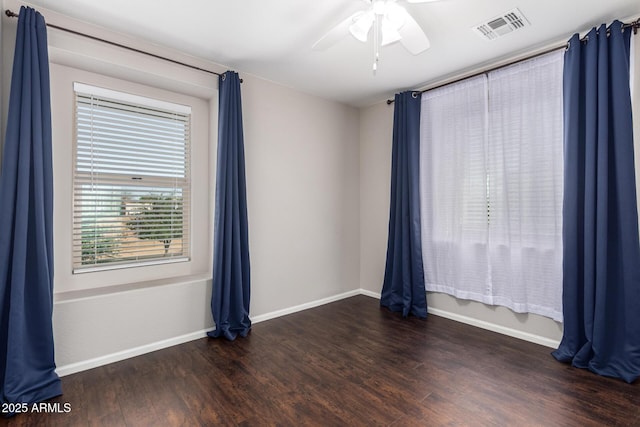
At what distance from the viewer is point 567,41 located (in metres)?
2.61

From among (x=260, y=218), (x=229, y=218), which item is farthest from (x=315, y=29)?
(x=260, y=218)

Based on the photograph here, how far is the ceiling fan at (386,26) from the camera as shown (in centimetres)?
189

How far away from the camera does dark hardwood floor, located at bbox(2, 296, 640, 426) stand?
186 centimetres

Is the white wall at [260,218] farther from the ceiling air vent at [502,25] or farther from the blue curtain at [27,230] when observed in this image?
the ceiling air vent at [502,25]

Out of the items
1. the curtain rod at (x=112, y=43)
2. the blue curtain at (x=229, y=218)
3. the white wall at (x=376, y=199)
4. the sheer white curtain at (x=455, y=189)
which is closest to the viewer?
the curtain rod at (x=112, y=43)

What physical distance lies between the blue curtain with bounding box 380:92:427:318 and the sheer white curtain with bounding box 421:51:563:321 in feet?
0.33

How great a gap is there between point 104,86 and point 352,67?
2219 millimetres

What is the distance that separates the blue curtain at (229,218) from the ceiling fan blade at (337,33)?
113cm

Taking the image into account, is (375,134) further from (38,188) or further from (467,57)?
(38,188)

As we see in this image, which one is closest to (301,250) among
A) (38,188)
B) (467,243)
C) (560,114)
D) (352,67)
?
(467,243)

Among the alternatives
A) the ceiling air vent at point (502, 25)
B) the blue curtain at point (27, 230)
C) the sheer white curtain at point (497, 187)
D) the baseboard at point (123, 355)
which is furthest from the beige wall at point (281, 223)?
the ceiling air vent at point (502, 25)

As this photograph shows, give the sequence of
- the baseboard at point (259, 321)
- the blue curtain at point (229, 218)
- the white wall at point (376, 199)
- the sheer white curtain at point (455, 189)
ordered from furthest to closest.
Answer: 1. the white wall at point (376, 199)
2. the sheer white curtain at point (455, 189)
3. the blue curtain at point (229, 218)
4. the baseboard at point (259, 321)

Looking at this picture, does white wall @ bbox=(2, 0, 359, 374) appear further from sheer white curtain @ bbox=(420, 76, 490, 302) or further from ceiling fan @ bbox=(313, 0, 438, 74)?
ceiling fan @ bbox=(313, 0, 438, 74)

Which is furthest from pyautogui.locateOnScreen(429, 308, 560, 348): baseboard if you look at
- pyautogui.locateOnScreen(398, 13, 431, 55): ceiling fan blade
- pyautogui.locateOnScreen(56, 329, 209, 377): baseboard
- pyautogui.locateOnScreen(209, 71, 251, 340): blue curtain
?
pyautogui.locateOnScreen(398, 13, 431, 55): ceiling fan blade
